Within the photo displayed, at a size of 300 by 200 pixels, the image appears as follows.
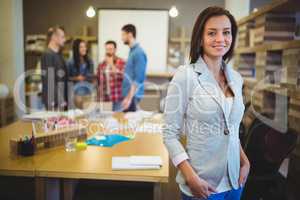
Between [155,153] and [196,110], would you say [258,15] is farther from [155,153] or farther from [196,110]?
[196,110]

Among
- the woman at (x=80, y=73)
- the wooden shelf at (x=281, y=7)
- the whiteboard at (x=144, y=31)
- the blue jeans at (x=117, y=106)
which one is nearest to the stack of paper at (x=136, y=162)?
the wooden shelf at (x=281, y=7)

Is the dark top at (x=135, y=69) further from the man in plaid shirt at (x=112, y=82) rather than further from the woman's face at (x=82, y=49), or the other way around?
the woman's face at (x=82, y=49)

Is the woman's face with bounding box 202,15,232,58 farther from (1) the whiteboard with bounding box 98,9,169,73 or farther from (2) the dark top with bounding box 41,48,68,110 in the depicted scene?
(1) the whiteboard with bounding box 98,9,169,73

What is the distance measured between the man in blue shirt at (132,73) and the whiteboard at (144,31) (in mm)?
1089

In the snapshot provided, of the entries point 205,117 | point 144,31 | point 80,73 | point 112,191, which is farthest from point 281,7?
point 144,31

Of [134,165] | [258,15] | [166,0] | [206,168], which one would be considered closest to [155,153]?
[134,165]

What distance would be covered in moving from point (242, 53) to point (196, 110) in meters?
1.94

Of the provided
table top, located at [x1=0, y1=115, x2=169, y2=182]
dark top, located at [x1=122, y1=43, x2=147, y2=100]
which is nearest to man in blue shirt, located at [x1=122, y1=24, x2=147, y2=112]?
dark top, located at [x1=122, y1=43, x2=147, y2=100]

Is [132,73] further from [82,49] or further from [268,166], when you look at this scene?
[268,166]

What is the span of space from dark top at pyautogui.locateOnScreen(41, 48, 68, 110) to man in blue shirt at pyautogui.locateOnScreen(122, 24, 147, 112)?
59 centimetres

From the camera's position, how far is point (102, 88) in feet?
10.6

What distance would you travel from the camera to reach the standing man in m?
2.71

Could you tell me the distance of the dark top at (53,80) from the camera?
270cm

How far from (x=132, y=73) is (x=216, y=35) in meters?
2.05
